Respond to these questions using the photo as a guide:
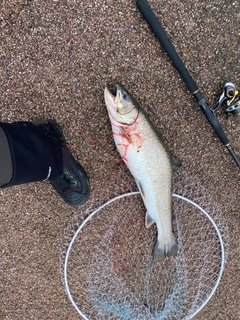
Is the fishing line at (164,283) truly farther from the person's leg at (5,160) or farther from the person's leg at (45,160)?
the person's leg at (5,160)

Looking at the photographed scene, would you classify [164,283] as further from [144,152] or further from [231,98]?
[231,98]

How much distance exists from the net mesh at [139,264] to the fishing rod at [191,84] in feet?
1.62

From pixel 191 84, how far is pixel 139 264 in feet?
4.22

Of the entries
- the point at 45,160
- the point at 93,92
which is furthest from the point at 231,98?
the point at 45,160

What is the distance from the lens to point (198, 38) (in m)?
1.96

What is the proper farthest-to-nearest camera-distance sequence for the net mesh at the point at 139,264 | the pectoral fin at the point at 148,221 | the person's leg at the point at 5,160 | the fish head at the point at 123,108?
the net mesh at the point at 139,264, the pectoral fin at the point at 148,221, the fish head at the point at 123,108, the person's leg at the point at 5,160

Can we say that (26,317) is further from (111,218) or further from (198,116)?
(198,116)

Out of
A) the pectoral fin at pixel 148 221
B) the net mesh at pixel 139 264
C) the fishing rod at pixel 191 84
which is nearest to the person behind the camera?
the fishing rod at pixel 191 84

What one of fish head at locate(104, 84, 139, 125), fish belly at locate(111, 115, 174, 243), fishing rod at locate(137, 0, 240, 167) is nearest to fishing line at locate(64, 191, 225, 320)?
fish belly at locate(111, 115, 174, 243)

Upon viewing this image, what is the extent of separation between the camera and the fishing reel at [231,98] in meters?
1.91

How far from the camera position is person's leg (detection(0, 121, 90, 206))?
62.6 inches

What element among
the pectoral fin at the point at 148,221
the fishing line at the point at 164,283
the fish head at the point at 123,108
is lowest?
the fishing line at the point at 164,283

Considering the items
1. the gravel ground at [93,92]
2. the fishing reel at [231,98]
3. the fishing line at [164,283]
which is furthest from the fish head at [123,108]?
the fishing line at [164,283]

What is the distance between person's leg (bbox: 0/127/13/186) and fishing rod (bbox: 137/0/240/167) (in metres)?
1.09
